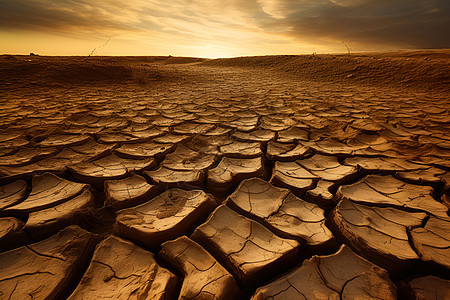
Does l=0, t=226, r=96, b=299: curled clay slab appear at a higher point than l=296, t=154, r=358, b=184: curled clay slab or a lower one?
lower

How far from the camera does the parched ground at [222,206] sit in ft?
2.13

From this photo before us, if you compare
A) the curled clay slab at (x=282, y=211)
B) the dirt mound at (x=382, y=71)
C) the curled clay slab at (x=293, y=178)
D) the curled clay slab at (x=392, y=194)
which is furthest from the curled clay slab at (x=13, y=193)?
the dirt mound at (x=382, y=71)

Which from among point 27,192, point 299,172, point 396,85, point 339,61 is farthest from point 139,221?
point 339,61

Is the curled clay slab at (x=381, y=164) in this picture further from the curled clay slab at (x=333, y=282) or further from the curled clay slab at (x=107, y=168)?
the curled clay slab at (x=107, y=168)

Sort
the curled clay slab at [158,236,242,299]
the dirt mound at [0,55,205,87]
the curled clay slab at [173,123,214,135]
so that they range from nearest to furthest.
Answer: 1. the curled clay slab at [158,236,242,299]
2. the curled clay slab at [173,123,214,135]
3. the dirt mound at [0,55,205,87]

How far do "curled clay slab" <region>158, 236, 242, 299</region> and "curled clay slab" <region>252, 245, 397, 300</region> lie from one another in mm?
92

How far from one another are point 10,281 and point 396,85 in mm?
5971

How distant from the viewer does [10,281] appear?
619 mm

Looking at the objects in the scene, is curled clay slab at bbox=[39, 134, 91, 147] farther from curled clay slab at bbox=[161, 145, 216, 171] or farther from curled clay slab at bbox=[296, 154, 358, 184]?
curled clay slab at bbox=[296, 154, 358, 184]

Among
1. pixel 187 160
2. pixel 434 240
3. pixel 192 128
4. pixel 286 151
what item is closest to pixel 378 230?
pixel 434 240

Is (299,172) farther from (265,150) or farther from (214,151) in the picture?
(214,151)

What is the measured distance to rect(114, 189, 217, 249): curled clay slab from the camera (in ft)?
2.59

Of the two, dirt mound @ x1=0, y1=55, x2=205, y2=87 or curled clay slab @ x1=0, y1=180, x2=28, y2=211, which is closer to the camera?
curled clay slab @ x1=0, y1=180, x2=28, y2=211

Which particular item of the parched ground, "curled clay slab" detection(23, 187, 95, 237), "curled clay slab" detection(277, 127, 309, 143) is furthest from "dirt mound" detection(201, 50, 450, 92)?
"curled clay slab" detection(23, 187, 95, 237)
